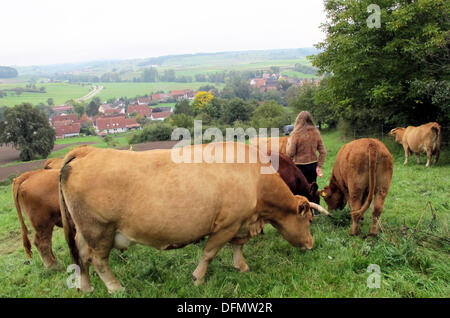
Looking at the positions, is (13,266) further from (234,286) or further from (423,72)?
(423,72)

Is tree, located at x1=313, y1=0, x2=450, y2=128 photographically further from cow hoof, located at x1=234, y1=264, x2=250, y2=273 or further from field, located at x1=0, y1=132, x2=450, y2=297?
cow hoof, located at x1=234, y1=264, x2=250, y2=273

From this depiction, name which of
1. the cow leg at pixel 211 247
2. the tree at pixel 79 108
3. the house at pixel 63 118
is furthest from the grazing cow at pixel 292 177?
the tree at pixel 79 108

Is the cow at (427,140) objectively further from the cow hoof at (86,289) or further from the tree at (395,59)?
the cow hoof at (86,289)

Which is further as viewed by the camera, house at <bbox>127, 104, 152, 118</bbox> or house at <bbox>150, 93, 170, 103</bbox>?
house at <bbox>150, 93, 170, 103</bbox>

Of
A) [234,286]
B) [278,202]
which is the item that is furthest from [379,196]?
[234,286]

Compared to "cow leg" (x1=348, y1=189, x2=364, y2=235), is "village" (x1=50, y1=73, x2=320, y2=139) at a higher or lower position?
lower

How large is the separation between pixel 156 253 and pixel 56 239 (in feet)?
9.84

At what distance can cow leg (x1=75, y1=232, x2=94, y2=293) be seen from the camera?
3805 mm

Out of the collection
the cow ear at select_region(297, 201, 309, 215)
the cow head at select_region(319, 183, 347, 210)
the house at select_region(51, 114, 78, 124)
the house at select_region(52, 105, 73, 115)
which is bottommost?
the house at select_region(51, 114, 78, 124)

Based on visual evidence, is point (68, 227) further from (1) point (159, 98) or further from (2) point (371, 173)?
(1) point (159, 98)

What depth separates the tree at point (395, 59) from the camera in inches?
493

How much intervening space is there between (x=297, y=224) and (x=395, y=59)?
13.4 metres

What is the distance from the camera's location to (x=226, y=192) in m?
3.73

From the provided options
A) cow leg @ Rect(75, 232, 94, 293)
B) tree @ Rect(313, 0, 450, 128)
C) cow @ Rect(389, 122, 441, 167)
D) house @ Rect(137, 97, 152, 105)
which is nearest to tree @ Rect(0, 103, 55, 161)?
tree @ Rect(313, 0, 450, 128)
